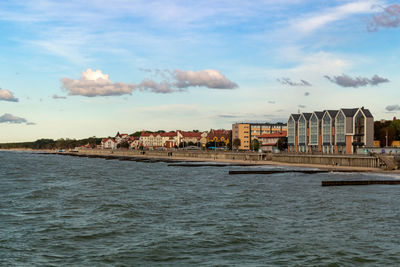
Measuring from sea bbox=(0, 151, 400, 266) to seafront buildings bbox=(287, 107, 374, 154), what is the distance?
291 feet

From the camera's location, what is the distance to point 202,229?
29.4 meters

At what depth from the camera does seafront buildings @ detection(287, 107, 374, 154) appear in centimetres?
13450

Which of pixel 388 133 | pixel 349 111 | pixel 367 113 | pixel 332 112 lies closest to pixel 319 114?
pixel 332 112

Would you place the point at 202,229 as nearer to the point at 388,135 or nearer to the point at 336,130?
the point at 336,130

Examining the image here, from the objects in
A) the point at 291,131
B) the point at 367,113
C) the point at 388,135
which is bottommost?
the point at 388,135

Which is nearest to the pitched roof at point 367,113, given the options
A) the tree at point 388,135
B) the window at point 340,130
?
the window at point 340,130

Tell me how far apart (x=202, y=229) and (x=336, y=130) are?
118 metres

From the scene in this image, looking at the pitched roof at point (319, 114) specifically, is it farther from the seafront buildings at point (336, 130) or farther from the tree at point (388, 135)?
the tree at point (388, 135)

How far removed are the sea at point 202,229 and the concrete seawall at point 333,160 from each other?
42.5 m

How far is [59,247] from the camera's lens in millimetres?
25047

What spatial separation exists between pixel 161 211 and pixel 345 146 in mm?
110049

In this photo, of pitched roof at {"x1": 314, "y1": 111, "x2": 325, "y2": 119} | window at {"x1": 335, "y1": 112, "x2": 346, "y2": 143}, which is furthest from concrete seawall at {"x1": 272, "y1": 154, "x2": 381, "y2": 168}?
pitched roof at {"x1": 314, "y1": 111, "x2": 325, "y2": 119}

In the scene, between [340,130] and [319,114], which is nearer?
[340,130]

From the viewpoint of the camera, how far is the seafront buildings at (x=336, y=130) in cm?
13450
